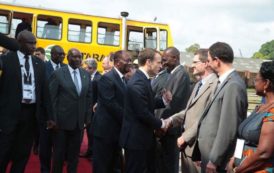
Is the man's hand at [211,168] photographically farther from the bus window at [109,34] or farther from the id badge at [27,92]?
the bus window at [109,34]

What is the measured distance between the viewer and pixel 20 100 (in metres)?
4.32

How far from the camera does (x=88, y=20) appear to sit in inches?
586

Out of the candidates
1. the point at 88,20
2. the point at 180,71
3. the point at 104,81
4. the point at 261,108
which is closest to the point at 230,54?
the point at 261,108

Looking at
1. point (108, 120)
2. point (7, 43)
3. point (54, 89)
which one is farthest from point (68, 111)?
point (7, 43)

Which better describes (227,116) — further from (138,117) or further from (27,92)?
(27,92)

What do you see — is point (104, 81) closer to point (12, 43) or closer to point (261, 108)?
point (261, 108)

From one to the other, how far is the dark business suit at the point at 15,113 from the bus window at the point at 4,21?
949cm

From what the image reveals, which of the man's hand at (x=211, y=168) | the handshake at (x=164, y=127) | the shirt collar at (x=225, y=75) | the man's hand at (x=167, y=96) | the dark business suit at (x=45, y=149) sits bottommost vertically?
the dark business suit at (x=45, y=149)

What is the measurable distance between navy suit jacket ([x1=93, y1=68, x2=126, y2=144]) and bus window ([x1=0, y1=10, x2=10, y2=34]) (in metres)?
9.65

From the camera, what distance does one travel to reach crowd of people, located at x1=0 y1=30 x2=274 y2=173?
312 cm

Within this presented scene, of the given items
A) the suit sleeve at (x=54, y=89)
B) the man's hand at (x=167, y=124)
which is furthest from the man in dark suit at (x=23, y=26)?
the man's hand at (x=167, y=124)

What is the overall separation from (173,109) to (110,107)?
0.81 metres

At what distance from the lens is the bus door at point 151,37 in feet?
52.5

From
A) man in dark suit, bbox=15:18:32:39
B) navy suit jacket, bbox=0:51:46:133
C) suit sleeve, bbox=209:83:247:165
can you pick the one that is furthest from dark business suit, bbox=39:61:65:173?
man in dark suit, bbox=15:18:32:39
